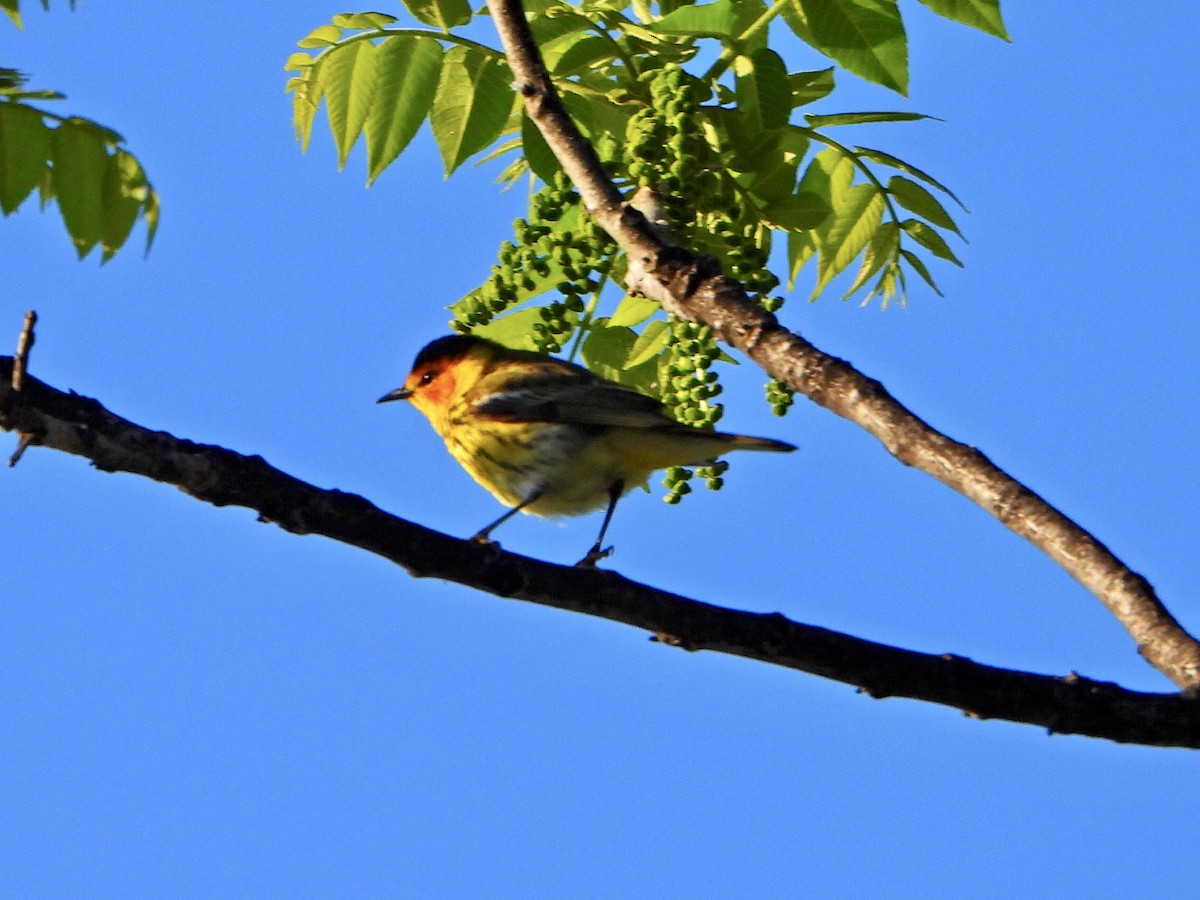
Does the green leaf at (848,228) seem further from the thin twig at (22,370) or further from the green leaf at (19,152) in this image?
the thin twig at (22,370)

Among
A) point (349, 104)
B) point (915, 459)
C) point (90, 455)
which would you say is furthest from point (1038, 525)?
point (349, 104)

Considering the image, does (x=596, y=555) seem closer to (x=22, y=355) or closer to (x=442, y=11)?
(x=442, y=11)

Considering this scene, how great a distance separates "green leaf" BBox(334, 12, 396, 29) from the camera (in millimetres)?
4215

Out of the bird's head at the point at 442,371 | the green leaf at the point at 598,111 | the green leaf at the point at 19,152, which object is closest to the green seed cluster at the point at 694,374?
the green leaf at the point at 598,111

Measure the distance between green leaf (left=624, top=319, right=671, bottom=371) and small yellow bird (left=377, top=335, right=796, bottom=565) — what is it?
0.59 meters

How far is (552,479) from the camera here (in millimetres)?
5488

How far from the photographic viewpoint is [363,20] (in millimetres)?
4238

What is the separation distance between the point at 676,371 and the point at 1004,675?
1.37m

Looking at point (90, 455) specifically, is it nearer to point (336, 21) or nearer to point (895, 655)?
point (895, 655)

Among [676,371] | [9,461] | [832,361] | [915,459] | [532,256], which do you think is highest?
[532,256]

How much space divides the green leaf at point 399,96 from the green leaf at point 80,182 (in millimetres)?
794

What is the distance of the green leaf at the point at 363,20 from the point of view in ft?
13.8

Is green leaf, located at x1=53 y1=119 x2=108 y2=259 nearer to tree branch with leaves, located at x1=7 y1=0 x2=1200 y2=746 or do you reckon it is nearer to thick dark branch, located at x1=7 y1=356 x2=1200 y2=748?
tree branch with leaves, located at x1=7 y1=0 x2=1200 y2=746

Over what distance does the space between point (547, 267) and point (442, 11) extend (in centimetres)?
83
